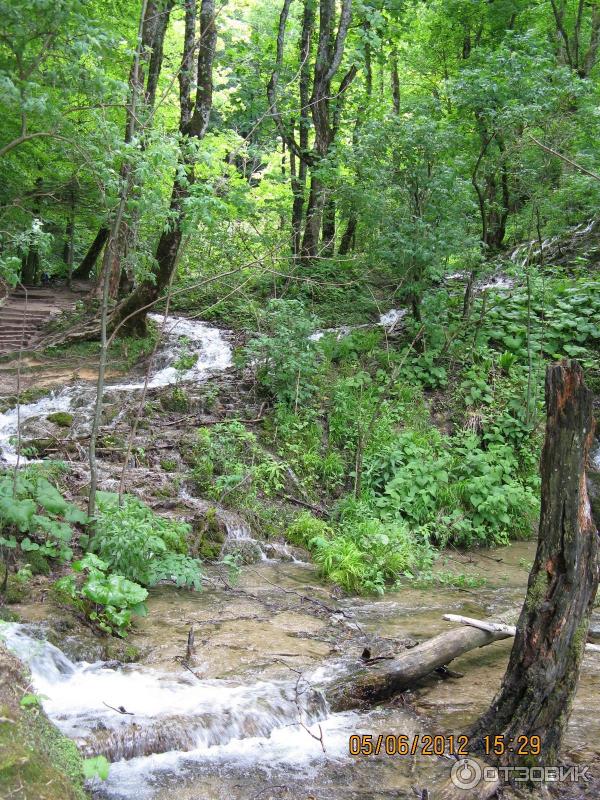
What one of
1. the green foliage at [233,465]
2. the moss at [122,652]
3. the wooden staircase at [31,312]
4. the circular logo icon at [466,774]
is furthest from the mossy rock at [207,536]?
the wooden staircase at [31,312]

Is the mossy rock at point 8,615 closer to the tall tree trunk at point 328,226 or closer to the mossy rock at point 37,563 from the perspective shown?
the mossy rock at point 37,563

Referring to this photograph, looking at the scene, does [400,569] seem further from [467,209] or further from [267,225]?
[267,225]

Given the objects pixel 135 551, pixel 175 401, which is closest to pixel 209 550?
pixel 135 551

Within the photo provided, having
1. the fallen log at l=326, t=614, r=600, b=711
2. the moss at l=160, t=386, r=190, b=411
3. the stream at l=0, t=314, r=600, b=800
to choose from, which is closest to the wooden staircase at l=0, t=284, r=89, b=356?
the moss at l=160, t=386, r=190, b=411

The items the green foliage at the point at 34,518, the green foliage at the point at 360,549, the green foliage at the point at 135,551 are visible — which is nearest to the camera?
the green foliage at the point at 34,518

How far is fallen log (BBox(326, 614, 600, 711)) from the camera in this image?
452cm

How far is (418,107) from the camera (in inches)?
453

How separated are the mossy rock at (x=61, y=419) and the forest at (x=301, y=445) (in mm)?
45

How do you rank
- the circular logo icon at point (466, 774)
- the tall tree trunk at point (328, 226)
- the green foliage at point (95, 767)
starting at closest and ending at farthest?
1. the green foliage at point (95, 767)
2. the circular logo icon at point (466, 774)
3. the tall tree trunk at point (328, 226)

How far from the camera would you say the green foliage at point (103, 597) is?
5254 mm

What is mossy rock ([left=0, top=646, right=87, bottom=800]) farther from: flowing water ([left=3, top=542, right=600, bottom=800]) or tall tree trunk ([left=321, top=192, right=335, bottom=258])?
tall tree trunk ([left=321, top=192, right=335, bottom=258])

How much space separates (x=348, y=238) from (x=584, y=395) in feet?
45.4

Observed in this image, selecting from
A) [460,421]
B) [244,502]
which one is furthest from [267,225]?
[244,502]

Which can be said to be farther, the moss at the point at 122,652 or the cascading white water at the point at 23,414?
the cascading white water at the point at 23,414
